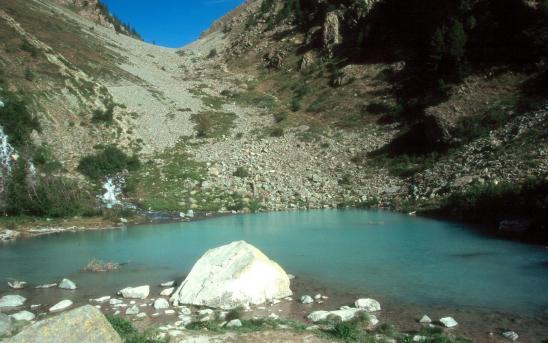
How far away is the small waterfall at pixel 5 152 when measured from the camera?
3534 centimetres

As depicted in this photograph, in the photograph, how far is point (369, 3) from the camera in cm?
6819

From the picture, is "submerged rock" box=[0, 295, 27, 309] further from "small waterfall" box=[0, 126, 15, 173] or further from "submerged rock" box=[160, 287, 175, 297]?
"small waterfall" box=[0, 126, 15, 173]

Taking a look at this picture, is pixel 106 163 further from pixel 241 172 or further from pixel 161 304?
pixel 161 304

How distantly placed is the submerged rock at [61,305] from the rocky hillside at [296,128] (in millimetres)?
20491

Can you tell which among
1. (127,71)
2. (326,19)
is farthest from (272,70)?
(127,71)

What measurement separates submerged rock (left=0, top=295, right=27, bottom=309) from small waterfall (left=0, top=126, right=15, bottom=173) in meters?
22.9

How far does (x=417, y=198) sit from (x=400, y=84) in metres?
24.0

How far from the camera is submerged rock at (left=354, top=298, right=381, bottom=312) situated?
43.9 ft

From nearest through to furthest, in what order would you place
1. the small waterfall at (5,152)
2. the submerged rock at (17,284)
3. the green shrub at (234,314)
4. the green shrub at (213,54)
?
the green shrub at (234,314) → the submerged rock at (17,284) → the small waterfall at (5,152) → the green shrub at (213,54)

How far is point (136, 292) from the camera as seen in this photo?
1562 centimetres

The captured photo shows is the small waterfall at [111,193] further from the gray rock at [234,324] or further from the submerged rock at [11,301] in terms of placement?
the gray rock at [234,324]

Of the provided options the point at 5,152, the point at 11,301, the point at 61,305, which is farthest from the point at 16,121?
the point at 61,305

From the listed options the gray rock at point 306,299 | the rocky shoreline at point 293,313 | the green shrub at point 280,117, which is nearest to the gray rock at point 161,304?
the rocky shoreline at point 293,313

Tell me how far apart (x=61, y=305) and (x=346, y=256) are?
11892 millimetres
